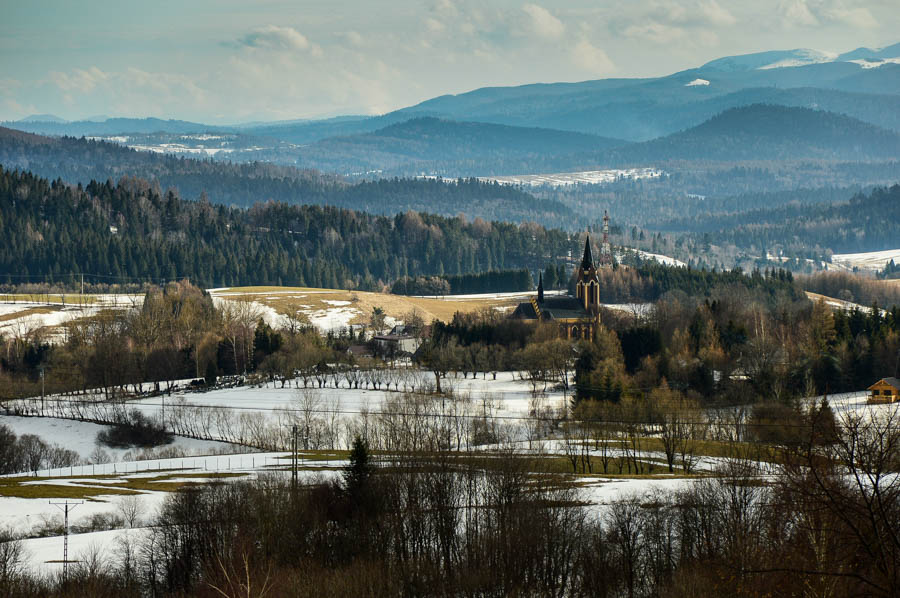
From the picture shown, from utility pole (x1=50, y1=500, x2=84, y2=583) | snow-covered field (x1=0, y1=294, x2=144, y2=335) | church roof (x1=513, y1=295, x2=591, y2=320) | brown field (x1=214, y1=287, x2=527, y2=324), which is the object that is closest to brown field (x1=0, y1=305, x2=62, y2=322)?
snow-covered field (x1=0, y1=294, x2=144, y2=335)

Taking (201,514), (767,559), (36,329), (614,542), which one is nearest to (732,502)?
(614,542)

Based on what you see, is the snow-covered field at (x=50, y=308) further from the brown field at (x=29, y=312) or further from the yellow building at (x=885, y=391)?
the yellow building at (x=885, y=391)

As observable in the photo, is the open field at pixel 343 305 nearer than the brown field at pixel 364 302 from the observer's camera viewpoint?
Yes

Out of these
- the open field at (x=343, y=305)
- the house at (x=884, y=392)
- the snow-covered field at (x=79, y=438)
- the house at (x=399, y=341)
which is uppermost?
the open field at (x=343, y=305)

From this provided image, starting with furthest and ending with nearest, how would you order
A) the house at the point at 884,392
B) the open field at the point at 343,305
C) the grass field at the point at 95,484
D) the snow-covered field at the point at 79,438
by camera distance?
the open field at the point at 343,305, the snow-covered field at the point at 79,438, the house at the point at 884,392, the grass field at the point at 95,484

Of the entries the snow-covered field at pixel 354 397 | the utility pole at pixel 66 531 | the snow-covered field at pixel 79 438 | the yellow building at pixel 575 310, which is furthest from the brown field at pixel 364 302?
the utility pole at pixel 66 531


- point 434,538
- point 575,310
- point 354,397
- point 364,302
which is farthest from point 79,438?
point 364,302

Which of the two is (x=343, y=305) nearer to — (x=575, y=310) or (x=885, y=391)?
(x=575, y=310)
